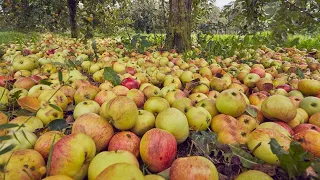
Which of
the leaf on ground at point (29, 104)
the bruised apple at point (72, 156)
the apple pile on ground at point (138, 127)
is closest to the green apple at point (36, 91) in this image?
the apple pile on ground at point (138, 127)

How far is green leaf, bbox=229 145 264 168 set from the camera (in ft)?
4.59

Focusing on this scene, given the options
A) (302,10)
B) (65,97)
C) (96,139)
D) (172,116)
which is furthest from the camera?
(302,10)

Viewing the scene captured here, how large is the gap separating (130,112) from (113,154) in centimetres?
36

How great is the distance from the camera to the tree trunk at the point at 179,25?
5088 millimetres

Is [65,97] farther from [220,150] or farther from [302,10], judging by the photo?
[302,10]

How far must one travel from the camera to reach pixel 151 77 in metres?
3.09

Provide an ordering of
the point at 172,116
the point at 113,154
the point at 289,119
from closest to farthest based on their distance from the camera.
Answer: the point at 113,154, the point at 172,116, the point at 289,119

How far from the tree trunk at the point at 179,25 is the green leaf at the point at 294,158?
4.12m

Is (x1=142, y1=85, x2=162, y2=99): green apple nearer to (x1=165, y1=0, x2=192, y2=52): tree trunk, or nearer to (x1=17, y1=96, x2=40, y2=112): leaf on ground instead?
(x1=17, y1=96, x2=40, y2=112): leaf on ground

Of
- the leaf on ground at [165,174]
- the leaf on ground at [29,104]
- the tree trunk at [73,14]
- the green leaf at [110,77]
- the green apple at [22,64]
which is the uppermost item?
the tree trunk at [73,14]

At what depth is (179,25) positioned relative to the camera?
16.8ft

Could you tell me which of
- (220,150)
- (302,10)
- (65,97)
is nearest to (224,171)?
(220,150)

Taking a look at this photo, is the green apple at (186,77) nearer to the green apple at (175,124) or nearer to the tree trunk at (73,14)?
the green apple at (175,124)

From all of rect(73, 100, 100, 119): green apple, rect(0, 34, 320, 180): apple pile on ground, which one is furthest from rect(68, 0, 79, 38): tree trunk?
rect(73, 100, 100, 119): green apple
